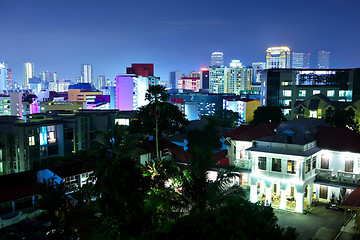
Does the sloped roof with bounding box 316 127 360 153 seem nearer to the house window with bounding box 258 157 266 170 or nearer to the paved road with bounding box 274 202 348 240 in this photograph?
the paved road with bounding box 274 202 348 240

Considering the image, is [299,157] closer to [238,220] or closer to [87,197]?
[238,220]

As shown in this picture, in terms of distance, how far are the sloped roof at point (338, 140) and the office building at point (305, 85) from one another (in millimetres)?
50272

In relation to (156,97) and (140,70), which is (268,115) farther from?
(140,70)

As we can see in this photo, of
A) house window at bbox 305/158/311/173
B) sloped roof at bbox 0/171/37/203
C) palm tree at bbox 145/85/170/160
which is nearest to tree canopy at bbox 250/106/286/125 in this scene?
palm tree at bbox 145/85/170/160

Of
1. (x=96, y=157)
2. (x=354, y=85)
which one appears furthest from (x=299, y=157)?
(x=354, y=85)

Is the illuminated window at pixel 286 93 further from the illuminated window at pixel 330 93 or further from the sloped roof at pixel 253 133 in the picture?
the sloped roof at pixel 253 133

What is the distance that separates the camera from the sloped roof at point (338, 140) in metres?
26.9

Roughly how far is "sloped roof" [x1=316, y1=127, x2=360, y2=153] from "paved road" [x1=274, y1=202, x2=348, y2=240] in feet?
16.5

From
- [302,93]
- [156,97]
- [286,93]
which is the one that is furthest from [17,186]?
[302,93]

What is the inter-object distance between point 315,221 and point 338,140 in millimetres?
7998

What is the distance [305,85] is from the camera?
259ft

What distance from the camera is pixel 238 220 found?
10.7 m

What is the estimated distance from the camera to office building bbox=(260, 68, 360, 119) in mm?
76812

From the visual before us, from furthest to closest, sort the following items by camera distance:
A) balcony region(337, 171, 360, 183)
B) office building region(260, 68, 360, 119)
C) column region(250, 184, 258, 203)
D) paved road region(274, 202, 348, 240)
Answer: office building region(260, 68, 360, 119)
column region(250, 184, 258, 203)
balcony region(337, 171, 360, 183)
paved road region(274, 202, 348, 240)
